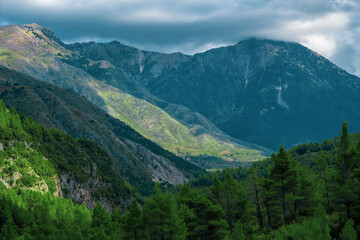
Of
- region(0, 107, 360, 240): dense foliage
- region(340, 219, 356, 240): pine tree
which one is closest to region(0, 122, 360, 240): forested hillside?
region(0, 107, 360, 240): dense foliage

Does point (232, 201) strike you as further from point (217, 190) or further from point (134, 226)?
point (134, 226)

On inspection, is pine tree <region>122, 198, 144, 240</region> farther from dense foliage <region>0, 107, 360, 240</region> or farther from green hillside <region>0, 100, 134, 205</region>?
green hillside <region>0, 100, 134, 205</region>

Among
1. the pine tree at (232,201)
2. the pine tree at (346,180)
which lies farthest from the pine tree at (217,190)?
the pine tree at (346,180)

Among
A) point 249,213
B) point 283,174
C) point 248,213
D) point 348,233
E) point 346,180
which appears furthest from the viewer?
point 249,213

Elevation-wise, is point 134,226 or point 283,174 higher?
point 283,174

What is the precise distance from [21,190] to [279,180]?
8481 cm

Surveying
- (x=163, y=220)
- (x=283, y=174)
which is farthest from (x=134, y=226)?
(x=283, y=174)

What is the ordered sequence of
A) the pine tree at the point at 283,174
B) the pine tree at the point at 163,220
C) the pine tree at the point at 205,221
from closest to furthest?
the pine tree at the point at 163,220 < the pine tree at the point at 205,221 < the pine tree at the point at 283,174

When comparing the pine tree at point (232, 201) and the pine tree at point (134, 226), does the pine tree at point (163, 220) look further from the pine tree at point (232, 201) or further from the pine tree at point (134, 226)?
the pine tree at point (232, 201)

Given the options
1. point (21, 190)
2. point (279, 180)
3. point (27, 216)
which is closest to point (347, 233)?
point (279, 180)

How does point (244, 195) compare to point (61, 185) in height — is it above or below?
above

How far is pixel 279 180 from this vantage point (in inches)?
2650

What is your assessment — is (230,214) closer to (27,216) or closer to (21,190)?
(27,216)

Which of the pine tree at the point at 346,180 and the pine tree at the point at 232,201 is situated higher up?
the pine tree at the point at 346,180
